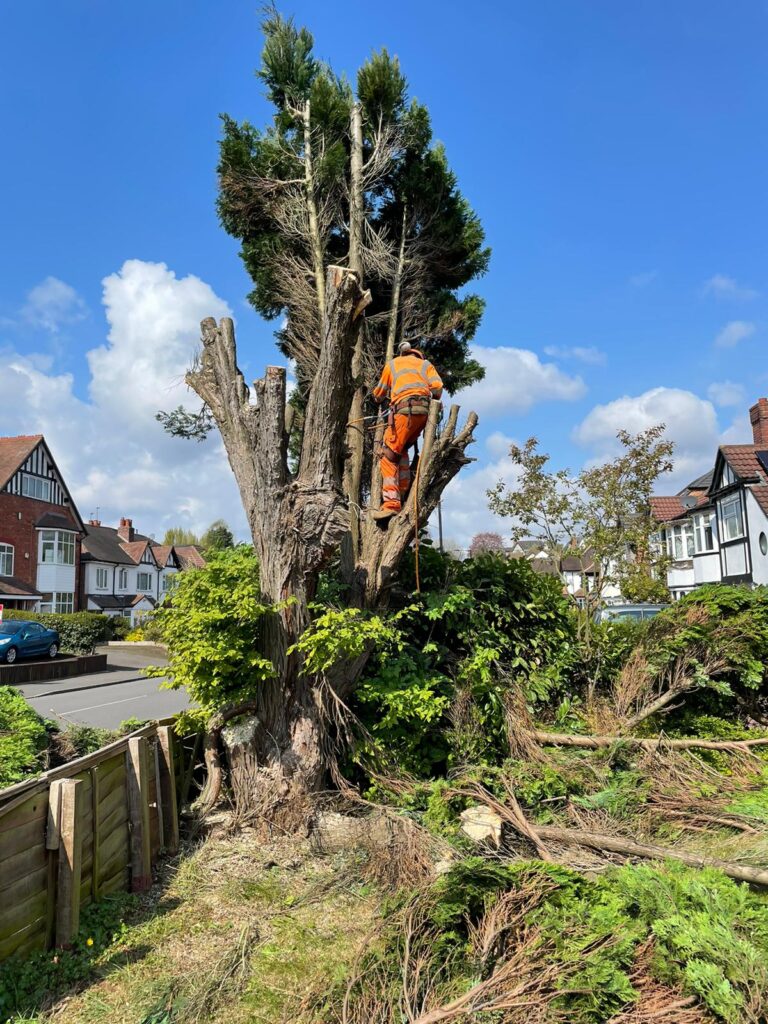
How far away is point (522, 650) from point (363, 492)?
3232 millimetres

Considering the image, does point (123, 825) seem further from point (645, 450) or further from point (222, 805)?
point (645, 450)

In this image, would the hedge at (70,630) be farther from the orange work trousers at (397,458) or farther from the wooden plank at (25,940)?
Answer: the wooden plank at (25,940)

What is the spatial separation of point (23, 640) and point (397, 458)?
61.9ft

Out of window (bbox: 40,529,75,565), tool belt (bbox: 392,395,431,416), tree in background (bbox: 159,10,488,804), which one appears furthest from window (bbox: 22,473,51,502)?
tool belt (bbox: 392,395,431,416)

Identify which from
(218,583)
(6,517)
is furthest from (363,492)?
(6,517)

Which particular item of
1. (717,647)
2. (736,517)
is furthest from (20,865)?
(736,517)

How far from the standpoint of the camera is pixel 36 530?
1399 inches

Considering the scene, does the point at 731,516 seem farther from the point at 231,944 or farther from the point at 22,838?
the point at 22,838

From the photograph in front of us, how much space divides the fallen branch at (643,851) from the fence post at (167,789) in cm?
305

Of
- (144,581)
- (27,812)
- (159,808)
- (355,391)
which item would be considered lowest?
(159,808)

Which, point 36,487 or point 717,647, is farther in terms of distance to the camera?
point 36,487

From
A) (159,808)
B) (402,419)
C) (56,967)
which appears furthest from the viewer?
(402,419)

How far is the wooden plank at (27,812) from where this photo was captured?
3.81 m

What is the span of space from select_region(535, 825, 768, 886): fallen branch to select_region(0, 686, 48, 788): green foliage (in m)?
3.97
